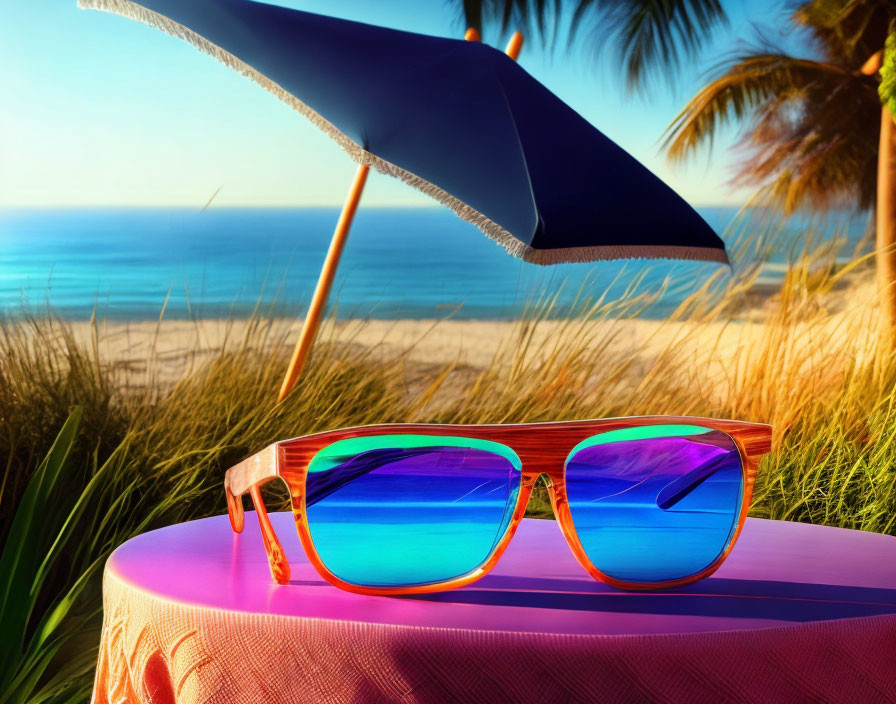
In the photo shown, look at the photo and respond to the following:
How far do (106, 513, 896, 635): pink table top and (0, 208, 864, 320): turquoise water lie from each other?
225 cm

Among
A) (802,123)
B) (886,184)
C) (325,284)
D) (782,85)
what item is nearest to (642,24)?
(782,85)

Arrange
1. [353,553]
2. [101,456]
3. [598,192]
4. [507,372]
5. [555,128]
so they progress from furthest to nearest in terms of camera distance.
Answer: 1. [507,372]
2. [101,456]
3. [555,128]
4. [598,192]
5. [353,553]

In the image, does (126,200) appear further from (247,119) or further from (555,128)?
(555,128)

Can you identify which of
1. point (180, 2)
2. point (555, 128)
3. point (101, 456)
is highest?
point (180, 2)

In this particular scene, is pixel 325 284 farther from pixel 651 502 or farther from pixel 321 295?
pixel 651 502

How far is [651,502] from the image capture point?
630mm

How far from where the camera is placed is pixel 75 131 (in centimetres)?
480

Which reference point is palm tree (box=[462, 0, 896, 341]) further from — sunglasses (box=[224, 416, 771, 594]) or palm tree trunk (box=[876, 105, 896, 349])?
sunglasses (box=[224, 416, 771, 594])

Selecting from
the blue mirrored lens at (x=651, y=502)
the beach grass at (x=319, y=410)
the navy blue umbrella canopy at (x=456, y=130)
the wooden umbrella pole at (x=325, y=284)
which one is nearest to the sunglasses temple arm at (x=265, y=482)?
the blue mirrored lens at (x=651, y=502)

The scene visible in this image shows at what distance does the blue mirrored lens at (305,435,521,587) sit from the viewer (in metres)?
0.59

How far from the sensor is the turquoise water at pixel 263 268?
372 centimetres

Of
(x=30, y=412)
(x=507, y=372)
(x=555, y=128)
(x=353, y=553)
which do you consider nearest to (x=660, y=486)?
(x=353, y=553)

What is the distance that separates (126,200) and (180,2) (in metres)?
4.03

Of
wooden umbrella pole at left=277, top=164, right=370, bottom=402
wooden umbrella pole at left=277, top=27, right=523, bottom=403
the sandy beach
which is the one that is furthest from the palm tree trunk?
wooden umbrella pole at left=277, top=164, right=370, bottom=402
